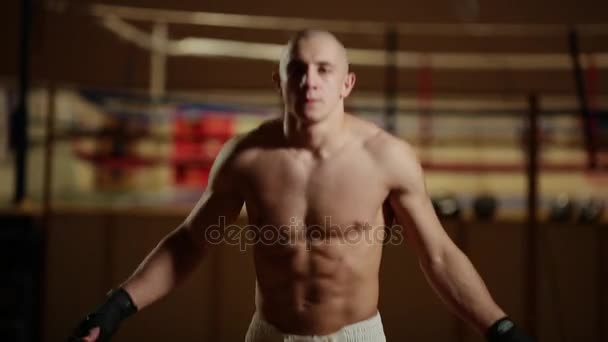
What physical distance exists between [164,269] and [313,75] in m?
Result: 0.50

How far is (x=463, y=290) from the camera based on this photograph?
1.37m

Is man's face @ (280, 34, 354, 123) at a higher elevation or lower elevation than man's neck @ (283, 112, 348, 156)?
higher

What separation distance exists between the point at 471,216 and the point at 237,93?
7.75 feet

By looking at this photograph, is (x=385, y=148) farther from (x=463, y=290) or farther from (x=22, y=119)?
(x=22, y=119)

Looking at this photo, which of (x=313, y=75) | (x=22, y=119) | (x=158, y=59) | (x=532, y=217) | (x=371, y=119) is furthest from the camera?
(x=371, y=119)

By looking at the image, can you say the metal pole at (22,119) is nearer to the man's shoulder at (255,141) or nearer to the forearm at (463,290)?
the man's shoulder at (255,141)

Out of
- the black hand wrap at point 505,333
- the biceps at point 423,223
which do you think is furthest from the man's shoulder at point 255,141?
the black hand wrap at point 505,333

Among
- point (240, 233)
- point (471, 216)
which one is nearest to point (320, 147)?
point (240, 233)

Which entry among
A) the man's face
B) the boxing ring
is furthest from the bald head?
the boxing ring

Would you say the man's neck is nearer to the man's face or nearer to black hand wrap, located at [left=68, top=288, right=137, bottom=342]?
the man's face

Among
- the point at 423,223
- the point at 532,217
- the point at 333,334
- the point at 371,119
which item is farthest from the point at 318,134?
the point at 371,119

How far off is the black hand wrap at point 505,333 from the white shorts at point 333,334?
228 millimetres

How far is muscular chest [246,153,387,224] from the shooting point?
1.36 meters

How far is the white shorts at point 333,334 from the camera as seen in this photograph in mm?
1381
